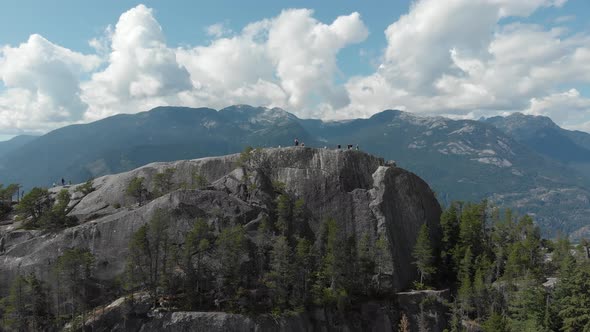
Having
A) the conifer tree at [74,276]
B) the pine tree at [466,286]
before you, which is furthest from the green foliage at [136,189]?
the pine tree at [466,286]

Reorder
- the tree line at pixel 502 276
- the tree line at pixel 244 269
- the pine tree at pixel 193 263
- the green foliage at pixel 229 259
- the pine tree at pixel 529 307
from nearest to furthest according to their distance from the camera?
the tree line at pixel 502 276
the pine tree at pixel 529 307
the pine tree at pixel 193 263
the tree line at pixel 244 269
the green foliage at pixel 229 259

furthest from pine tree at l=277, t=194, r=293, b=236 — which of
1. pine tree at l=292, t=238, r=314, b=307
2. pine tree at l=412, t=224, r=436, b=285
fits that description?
pine tree at l=412, t=224, r=436, b=285

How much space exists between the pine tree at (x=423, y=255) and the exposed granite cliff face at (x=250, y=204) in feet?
14.6

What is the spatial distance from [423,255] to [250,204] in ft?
145

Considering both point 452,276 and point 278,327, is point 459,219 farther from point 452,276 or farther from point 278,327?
point 278,327

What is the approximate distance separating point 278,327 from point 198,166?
57556mm

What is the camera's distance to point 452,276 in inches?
4343

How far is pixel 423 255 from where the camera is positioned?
334ft

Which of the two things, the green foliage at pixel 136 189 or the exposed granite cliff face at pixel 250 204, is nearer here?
the exposed granite cliff face at pixel 250 204

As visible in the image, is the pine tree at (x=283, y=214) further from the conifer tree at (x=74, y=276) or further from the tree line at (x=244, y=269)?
the conifer tree at (x=74, y=276)

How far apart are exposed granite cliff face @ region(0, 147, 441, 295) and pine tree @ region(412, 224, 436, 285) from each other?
445 cm

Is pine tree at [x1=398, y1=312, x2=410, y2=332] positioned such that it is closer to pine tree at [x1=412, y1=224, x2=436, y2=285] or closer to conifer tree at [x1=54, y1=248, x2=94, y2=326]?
pine tree at [x1=412, y1=224, x2=436, y2=285]

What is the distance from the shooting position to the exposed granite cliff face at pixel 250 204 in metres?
93.4

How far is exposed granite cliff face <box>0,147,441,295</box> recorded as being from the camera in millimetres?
93438
